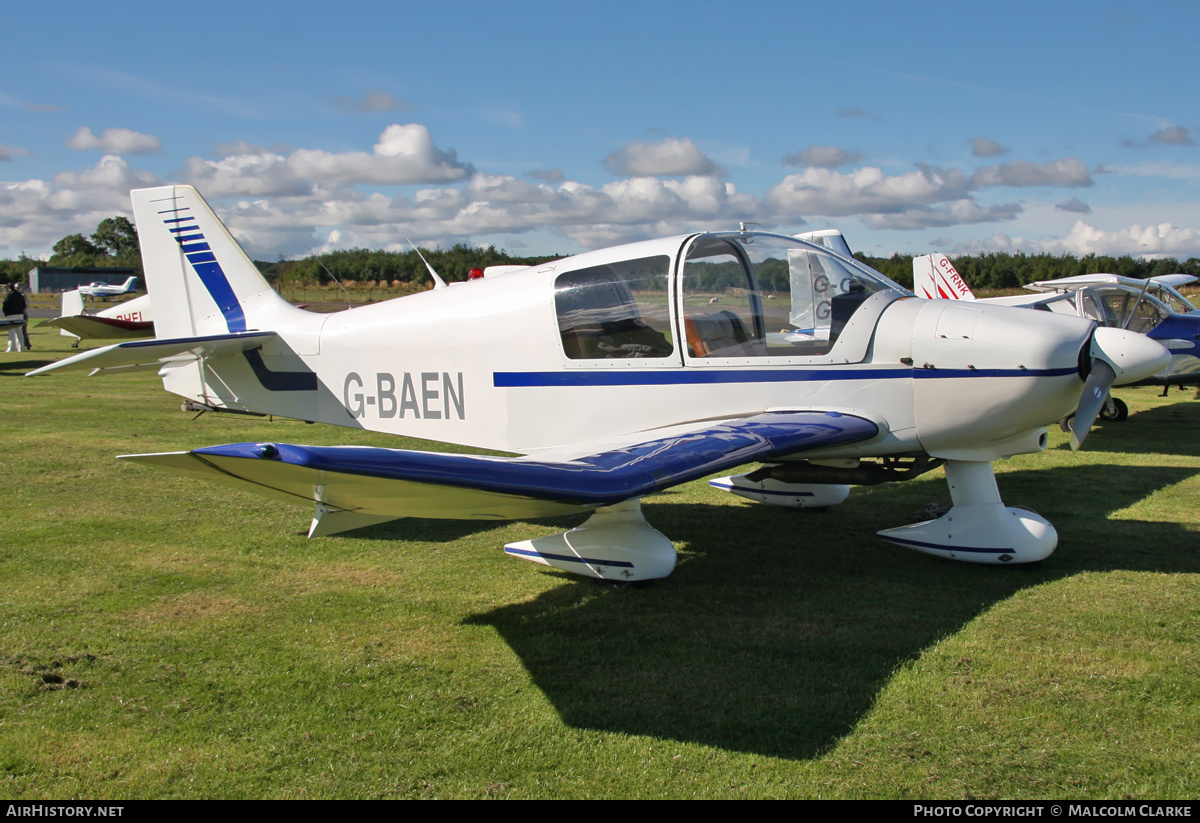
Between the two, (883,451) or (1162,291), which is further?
(1162,291)

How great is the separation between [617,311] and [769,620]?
7.60ft

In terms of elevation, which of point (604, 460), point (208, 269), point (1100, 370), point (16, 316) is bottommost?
point (604, 460)

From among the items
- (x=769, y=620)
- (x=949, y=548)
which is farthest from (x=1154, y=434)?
(x=769, y=620)

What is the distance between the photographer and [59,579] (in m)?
Answer: 4.90

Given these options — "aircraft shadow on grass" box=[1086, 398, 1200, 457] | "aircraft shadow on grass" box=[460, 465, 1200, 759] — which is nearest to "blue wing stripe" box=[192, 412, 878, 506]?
"aircraft shadow on grass" box=[460, 465, 1200, 759]

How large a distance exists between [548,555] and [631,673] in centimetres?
131

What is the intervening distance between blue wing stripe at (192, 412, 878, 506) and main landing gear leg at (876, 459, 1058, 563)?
92 cm

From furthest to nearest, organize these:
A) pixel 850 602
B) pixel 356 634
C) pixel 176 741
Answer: pixel 850 602, pixel 356 634, pixel 176 741

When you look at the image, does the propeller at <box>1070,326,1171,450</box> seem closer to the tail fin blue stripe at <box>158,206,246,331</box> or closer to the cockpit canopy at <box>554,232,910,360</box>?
the cockpit canopy at <box>554,232,910,360</box>

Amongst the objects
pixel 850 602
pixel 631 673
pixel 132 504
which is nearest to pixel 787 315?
pixel 850 602

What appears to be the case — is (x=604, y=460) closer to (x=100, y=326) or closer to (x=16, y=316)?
(x=100, y=326)

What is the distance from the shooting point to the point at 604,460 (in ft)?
13.8
